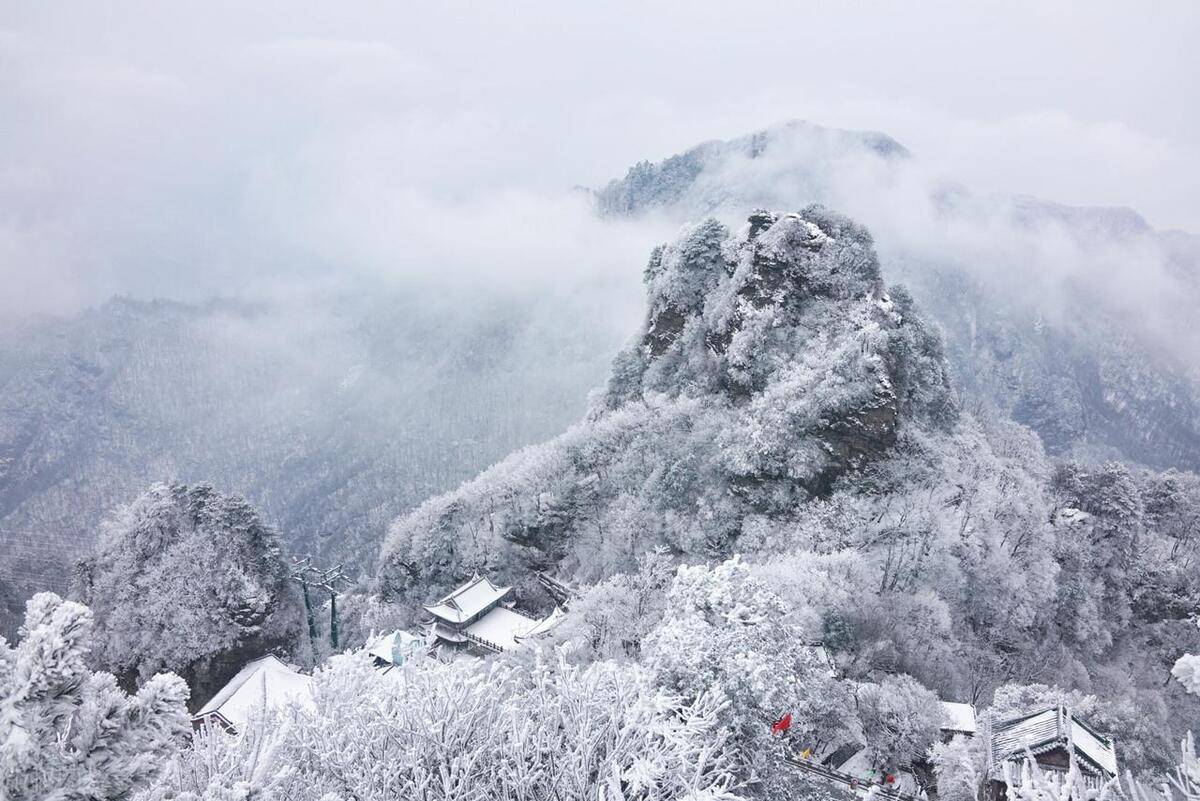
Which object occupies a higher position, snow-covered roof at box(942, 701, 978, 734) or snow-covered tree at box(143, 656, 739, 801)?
snow-covered tree at box(143, 656, 739, 801)

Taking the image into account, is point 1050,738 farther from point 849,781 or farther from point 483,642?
point 483,642

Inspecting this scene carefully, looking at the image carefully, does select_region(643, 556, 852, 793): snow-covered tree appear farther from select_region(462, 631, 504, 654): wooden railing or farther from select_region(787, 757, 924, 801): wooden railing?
select_region(462, 631, 504, 654): wooden railing

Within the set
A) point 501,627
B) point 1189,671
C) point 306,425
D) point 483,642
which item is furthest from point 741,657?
point 306,425

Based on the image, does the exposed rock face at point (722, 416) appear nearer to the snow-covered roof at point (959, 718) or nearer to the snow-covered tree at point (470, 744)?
the snow-covered roof at point (959, 718)

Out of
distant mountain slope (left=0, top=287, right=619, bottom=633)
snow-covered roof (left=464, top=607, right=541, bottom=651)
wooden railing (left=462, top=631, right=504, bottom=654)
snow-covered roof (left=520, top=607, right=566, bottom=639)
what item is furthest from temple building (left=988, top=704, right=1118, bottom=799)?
distant mountain slope (left=0, top=287, right=619, bottom=633)

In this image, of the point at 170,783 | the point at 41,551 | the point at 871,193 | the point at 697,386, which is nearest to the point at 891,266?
the point at 871,193

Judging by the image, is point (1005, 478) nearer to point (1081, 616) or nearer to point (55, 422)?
point (1081, 616)
